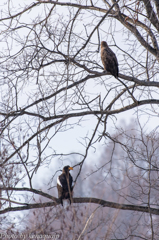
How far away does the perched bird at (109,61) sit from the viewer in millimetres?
6330

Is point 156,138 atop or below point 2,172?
atop

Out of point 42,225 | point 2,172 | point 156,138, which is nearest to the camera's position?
point 42,225

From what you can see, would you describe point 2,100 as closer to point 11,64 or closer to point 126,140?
point 11,64

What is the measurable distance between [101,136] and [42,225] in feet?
7.78

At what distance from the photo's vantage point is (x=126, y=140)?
5848mm

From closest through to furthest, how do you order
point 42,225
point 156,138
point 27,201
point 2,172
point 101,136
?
point 42,225, point 2,172, point 27,201, point 156,138, point 101,136

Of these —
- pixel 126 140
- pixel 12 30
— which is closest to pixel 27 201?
pixel 126 140

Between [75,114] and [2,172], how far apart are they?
1.96 metres

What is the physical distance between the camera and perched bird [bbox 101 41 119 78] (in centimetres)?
633

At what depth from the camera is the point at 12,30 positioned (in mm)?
5746

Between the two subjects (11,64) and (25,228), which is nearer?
(25,228)

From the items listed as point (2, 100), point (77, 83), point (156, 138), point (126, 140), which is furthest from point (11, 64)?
point (156, 138)

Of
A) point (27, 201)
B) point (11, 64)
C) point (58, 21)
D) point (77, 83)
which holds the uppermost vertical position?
point (58, 21)

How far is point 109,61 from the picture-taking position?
6742 mm
